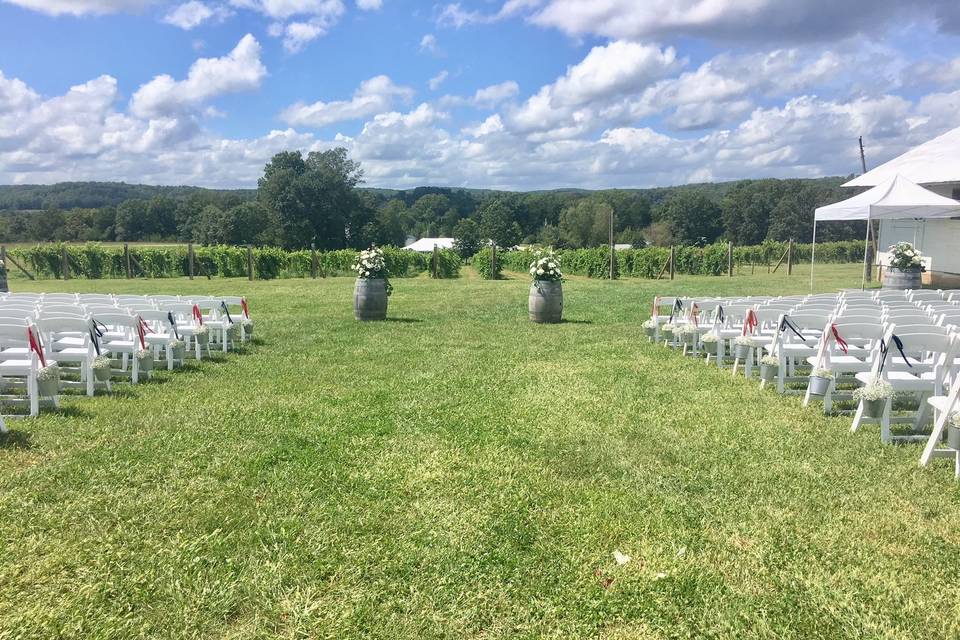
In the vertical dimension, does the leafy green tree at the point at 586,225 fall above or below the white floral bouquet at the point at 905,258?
above

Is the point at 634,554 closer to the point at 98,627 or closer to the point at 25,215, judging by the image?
the point at 98,627

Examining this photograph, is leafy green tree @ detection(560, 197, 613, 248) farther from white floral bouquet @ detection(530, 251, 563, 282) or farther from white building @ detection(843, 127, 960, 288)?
white floral bouquet @ detection(530, 251, 563, 282)

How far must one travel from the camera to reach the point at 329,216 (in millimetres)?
62875

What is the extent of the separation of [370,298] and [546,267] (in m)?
3.54

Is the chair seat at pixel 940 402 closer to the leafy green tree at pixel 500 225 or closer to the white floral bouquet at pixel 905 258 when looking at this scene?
the white floral bouquet at pixel 905 258

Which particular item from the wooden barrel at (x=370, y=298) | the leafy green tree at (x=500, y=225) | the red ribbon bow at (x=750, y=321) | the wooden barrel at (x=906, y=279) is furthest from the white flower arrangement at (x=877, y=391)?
the leafy green tree at (x=500, y=225)

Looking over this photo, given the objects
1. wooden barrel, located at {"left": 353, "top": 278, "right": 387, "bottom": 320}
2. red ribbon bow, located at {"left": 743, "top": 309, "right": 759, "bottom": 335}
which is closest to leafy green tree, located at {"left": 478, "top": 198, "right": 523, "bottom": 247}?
wooden barrel, located at {"left": 353, "top": 278, "right": 387, "bottom": 320}

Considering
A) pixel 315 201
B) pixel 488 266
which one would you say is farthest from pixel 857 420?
pixel 315 201

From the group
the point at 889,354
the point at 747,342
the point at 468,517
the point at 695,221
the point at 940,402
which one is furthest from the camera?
the point at 695,221

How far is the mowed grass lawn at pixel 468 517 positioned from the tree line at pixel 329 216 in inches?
1489

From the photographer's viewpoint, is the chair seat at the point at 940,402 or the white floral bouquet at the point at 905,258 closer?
the chair seat at the point at 940,402

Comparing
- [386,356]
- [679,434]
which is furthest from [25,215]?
[679,434]

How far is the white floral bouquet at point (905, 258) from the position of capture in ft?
52.1

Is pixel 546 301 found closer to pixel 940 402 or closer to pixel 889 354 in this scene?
pixel 889 354
